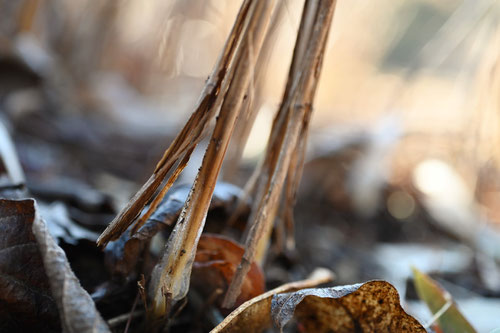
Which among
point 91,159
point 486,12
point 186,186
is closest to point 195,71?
point 91,159

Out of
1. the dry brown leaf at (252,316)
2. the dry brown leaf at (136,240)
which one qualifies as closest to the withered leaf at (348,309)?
the dry brown leaf at (252,316)

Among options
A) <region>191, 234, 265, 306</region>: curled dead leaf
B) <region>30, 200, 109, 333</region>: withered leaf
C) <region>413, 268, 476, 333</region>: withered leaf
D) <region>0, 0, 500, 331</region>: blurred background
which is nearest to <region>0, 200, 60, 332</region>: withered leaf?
<region>30, 200, 109, 333</region>: withered leaf

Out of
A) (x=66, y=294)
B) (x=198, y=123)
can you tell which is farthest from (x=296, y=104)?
(x=66, y=294)

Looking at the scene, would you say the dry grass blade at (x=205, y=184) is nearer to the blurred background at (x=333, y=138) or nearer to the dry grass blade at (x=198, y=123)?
the dry grass blade at (x=198, y=123)

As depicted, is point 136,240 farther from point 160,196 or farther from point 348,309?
point 348,309

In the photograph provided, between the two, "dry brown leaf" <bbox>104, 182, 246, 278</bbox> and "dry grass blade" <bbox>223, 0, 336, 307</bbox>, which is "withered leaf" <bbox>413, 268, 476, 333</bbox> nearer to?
"dry grass blade" <bbox>223, 0, 336, 307</bbox>
